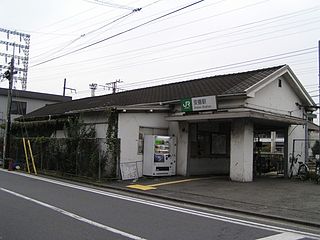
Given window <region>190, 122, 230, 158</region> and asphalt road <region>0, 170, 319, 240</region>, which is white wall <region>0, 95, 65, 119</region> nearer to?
window <region>190, 122, 230, 158</region>

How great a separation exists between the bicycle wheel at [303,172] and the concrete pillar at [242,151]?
339 centimetres

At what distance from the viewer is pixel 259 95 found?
65.2ft

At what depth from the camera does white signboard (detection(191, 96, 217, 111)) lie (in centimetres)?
1872

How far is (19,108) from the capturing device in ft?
148

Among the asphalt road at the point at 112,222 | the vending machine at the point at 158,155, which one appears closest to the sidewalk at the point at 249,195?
the vending machine at the point at 158,155

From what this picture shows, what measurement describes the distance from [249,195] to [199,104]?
19.9 ft

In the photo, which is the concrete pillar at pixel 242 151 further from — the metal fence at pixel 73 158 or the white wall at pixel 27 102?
the white wall at pixel 27 102

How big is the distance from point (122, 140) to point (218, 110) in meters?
4.90

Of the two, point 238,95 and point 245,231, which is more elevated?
point 238,95

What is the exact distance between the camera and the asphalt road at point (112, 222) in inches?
313

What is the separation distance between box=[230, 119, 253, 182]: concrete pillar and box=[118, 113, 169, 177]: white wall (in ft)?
14.9

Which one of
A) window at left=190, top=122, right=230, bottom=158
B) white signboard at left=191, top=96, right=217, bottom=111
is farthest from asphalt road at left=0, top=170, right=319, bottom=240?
window at left=190, top=122, right=230, bottom=158

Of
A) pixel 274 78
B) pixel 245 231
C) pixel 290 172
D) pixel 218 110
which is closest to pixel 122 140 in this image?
pixel 218 110

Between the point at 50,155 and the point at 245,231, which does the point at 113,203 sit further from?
the point at 50,155
